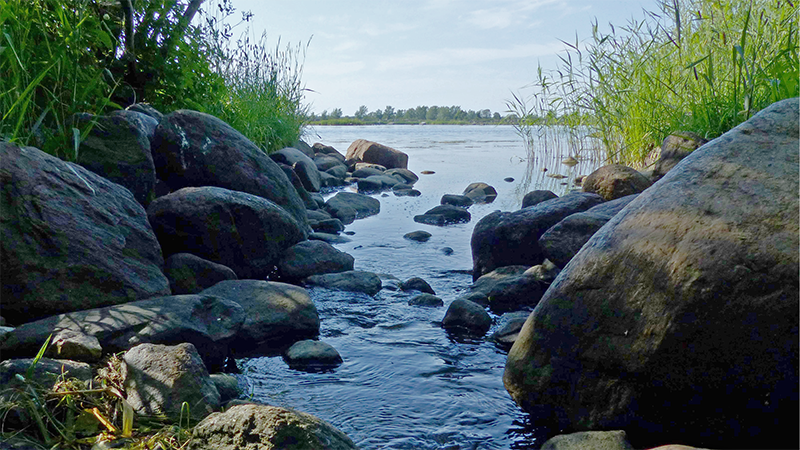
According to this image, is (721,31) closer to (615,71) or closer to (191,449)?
(615,71)

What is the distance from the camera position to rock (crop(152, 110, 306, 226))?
555 centimetres

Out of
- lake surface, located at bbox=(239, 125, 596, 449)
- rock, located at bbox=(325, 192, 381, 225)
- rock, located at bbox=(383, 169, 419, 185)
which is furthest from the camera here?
rock, located at bbox=(383, 169, 419, 185)

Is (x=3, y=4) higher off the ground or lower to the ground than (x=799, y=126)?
higher

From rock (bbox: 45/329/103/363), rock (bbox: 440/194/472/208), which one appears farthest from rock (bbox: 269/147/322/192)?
rock (bbox: 45/329/103/363)

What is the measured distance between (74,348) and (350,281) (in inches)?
100

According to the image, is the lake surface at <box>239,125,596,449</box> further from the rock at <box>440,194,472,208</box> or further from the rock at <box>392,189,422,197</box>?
the rock at <box>392,189,422,197</box>

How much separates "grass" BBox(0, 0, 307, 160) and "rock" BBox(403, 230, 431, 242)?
109 inches

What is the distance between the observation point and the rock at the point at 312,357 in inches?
135

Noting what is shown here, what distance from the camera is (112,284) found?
11.2ft

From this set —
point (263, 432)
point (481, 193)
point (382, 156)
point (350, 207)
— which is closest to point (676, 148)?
point (350, 207)

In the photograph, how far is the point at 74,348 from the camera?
2.64 meters

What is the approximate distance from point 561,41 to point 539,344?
5877 mm

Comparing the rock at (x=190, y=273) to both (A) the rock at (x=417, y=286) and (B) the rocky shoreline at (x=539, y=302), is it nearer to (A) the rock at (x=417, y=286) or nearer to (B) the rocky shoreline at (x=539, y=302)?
(B) the rocky shoreline at (x=539, y=302)

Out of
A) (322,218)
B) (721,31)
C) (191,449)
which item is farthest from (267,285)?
(721,31)
